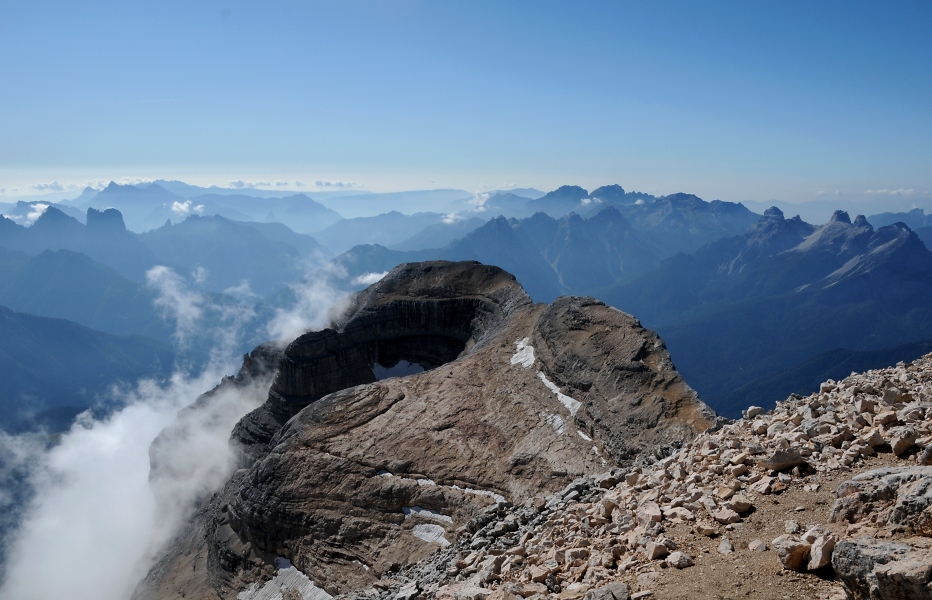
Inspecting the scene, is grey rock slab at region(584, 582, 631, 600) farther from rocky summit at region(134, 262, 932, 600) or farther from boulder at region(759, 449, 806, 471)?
boulder at region(759, 449, 806, 471)

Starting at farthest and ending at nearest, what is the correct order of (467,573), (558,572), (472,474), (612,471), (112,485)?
(112,485) < (472,474) < (612,471) < (467,573) < (558,572)

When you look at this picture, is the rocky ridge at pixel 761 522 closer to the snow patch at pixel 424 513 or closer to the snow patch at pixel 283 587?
the snow patch at pixel 424 513

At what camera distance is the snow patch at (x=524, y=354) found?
45719mm

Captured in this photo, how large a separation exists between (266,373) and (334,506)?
39057 millimetres

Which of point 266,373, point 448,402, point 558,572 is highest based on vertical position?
point 558,572

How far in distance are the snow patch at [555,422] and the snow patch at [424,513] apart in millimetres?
8427

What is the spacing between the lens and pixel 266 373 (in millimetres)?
70750

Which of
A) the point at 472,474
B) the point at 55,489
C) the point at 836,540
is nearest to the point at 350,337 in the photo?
the point at 472,474

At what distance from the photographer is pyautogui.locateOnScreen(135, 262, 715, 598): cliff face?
31453 millimetres

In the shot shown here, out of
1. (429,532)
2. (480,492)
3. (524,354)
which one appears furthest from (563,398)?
(429,532)

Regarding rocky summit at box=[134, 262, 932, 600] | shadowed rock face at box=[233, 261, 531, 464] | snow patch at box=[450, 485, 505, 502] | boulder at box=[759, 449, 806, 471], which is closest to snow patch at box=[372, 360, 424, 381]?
rocky summit at box=[134, 262, 932, 600]

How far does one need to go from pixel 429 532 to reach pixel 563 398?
12.9m

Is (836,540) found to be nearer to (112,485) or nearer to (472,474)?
(472,474)

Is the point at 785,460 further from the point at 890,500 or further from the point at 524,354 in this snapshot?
the point at 524,354
